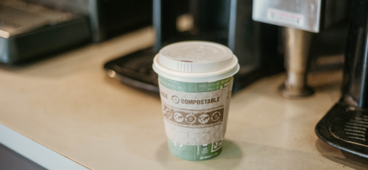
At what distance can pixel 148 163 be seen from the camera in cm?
51

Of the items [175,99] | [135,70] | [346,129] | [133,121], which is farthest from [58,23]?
[346,129]

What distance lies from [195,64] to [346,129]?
28cm

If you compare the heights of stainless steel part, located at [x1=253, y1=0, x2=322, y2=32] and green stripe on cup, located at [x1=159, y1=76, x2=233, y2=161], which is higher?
stainless steel part, located at [x1=253, y1=0, x2=322, y2=32]

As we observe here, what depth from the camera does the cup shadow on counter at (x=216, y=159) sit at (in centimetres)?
51

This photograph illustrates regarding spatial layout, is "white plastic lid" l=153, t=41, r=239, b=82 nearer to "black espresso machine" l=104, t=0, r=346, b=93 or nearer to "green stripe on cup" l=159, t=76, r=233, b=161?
"green stripe on cup" l=159, t=76, r=233, b=161

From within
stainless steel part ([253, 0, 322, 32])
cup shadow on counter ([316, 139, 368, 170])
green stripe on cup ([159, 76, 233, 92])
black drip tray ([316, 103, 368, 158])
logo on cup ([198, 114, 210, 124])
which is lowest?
cup shadow on counter ([316, 139, 368, 170])

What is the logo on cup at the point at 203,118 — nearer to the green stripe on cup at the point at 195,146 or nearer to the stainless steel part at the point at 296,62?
the green stripe on cup at the point at 195,146

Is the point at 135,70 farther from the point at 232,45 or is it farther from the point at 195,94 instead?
the point at 195,94

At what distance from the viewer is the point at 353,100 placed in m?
0.63

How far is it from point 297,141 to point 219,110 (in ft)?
0.55

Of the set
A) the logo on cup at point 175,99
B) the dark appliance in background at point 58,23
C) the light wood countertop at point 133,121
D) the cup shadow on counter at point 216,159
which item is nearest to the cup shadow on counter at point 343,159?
the light wood countertop at point 133,121

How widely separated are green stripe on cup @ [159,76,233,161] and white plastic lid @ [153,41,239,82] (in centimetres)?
1

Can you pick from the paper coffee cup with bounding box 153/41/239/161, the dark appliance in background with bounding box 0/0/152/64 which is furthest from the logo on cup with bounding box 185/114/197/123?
the dark appliance in background with bounding box 0/0/152/64

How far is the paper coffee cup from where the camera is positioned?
45 cm
